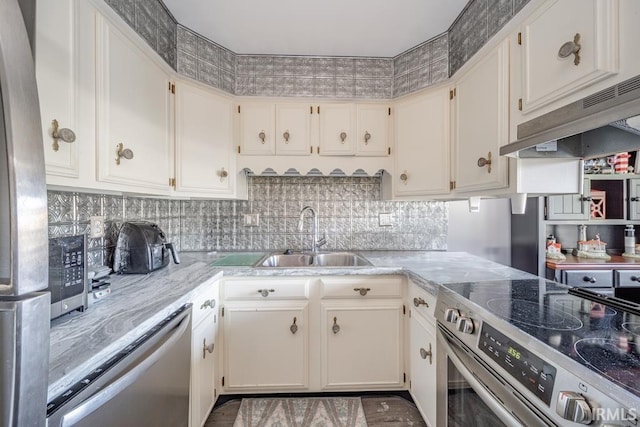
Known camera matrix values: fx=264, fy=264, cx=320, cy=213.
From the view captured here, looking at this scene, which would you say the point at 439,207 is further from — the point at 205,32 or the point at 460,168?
the point at 205,32

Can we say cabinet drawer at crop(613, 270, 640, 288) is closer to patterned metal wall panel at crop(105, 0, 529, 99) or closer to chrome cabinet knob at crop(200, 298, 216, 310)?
patterned metal wall panel at crop(105, 0, 529, 99)

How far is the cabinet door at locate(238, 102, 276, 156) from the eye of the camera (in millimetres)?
1886

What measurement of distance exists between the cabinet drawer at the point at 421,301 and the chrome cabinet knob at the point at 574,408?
70 centimetres

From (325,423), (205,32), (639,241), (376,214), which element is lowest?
(325,423)

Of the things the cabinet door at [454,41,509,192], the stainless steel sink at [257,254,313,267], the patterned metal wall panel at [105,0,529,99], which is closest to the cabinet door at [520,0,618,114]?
the cabinet door at [454,41,509,192]

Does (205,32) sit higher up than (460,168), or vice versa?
(205,32)

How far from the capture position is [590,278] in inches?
82.2

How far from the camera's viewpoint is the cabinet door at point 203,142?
1.65m

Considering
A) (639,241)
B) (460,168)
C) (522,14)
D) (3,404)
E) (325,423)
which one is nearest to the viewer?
(3,404)

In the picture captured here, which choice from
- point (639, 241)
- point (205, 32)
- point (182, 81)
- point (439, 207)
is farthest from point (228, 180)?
point (639, 241)

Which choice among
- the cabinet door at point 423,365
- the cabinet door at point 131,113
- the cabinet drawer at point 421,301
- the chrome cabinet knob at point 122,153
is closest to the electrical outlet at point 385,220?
the cabinet drawer at point 421,301

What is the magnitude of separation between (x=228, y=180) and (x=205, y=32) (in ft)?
3.23

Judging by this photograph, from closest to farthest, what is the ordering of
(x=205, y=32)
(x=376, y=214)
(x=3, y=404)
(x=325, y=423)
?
(x=3, y=404) < (x=325, y=423) < (x=205, y=32) < (x=376, y=214)

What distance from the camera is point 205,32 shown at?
1.76m
